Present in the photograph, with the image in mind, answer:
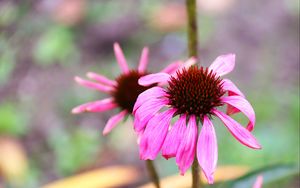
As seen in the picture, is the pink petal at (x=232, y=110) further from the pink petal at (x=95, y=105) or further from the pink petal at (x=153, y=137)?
the pink petal at (x=95, y=105)

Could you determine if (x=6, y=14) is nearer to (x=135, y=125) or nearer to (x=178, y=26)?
(x=178, y=26)

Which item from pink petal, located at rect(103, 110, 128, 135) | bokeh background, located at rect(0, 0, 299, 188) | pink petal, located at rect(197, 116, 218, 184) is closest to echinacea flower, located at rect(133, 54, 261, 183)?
pink petal, located at rect(197, 116, 218, 184)

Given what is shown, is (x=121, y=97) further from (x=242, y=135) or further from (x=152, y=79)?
(x=242, y=135)

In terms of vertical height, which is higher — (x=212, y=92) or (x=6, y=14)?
(x=6, y=14)

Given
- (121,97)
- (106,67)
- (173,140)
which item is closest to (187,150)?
(173,140)

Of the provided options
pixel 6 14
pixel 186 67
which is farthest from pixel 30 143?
pixel 186 67

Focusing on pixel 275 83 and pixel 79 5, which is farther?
pixel 79 5

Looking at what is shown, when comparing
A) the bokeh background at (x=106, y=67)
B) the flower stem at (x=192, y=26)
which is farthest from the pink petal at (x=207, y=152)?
the bokeh background at (x=106, y=67)
